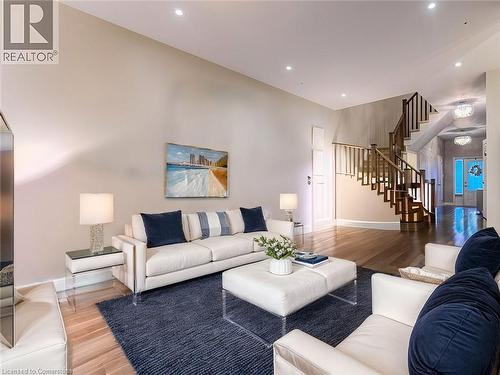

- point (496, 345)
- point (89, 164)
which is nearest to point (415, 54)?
point (496, 345)

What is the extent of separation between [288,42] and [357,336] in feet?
12.5

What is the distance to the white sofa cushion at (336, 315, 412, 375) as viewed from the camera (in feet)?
3.68

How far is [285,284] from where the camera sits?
2062 mm

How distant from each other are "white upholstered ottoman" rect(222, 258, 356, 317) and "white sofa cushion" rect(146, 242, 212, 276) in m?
0.82

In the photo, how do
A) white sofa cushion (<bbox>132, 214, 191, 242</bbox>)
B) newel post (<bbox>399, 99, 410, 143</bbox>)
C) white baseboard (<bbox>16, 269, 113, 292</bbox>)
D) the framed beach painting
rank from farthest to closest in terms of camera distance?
newel post (<bbox>399, 99, 410, 143</bbox>)
the framed beach painting
white sofa cushion (<bbox>132, 214, 191, 242</bbox>)
white baseboard (<bbox>16, 269, 113, 292</bbox>)

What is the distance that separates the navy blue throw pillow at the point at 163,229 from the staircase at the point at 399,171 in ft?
17.8

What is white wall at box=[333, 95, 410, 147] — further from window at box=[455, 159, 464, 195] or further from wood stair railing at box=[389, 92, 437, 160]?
window at box=[455, 159, 464, 195]

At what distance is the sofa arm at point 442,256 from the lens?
2352 millimetres

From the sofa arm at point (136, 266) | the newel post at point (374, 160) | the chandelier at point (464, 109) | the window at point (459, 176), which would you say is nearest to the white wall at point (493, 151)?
the chandelier at point (464, 109)

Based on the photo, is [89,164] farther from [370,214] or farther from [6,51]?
[370,214]

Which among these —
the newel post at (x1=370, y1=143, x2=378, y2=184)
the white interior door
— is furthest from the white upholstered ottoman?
the newel post at (x1=370, y1=143, x2=378, y2=184)

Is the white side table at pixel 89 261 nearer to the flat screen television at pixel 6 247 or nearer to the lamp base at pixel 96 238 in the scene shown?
the lamp base at pixel 96 238

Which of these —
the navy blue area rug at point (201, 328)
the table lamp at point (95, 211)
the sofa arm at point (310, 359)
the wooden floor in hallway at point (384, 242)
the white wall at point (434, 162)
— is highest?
the white wall at point (434, 162)

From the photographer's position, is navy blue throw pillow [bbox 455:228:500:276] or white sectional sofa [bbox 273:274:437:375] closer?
white sectional sofa [bbox 273:274:437:375]
